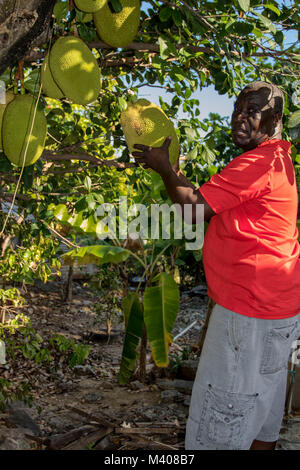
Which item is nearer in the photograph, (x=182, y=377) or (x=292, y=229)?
(x=292, y=229)

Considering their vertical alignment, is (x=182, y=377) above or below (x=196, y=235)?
below

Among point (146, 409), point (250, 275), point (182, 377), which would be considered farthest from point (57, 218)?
point (250, 275)

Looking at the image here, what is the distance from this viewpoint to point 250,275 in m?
1.29

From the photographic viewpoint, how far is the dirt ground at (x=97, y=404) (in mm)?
2617

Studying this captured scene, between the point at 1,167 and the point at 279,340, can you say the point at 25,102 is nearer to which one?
the point at 1,167

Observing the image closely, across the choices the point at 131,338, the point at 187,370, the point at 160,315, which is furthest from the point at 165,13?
the point at 187,370

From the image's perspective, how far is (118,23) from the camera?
54.7 inches

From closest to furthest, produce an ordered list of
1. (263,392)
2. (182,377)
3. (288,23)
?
(263,392)
(288,23)
(182,377)

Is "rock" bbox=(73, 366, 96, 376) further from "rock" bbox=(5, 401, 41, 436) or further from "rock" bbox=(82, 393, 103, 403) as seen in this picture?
"rock" bbox=(5, 401, 41, 436)

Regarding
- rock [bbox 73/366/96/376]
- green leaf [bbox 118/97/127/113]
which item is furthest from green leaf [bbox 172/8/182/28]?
rock [bbox 73/366/96/376]

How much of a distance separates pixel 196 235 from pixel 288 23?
1.94 m

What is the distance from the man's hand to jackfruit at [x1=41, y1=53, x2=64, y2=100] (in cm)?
32

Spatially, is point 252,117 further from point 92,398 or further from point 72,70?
point 92,398

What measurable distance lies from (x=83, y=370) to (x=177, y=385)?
94 cm
